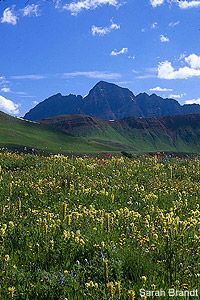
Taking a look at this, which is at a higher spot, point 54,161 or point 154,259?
point 54,161

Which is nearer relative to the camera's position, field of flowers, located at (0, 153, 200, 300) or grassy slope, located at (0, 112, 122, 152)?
field of flowers, located at (0, 153, 200, 300)

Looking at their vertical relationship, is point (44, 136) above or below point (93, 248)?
above

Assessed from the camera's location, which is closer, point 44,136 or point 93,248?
point 93,248

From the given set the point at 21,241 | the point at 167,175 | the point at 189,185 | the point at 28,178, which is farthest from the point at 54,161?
the point at 21,241

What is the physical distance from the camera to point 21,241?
234 inches

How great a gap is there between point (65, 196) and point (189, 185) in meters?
4.81

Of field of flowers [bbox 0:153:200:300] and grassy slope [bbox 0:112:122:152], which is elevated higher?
grassy slope [bbox 0:112:122:152]

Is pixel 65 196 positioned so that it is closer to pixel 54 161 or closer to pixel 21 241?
pixel 21 241

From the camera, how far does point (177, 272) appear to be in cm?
454

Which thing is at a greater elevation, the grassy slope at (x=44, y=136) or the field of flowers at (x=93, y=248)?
the grassy slope at (x=44, y=136)

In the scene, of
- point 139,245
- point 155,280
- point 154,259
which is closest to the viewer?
point 155,280

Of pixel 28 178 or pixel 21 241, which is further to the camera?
pixel 28 178

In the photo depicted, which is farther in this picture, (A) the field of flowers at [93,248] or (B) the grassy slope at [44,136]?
(B) the grassy slope at [44,136]

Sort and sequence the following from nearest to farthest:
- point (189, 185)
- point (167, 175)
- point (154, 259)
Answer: point (154, 259) → point (189, 185) → point (167, 175)
